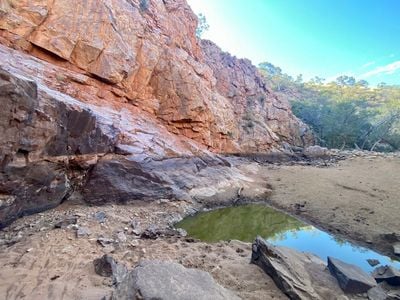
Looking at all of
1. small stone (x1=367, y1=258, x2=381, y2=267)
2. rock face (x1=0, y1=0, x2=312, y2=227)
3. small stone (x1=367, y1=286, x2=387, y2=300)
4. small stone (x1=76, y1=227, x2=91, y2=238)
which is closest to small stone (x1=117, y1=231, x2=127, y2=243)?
small stone (x1=76, y1=227, x2=91, y2=238)

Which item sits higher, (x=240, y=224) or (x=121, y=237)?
(x=240, y=224)

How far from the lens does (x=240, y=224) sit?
9617 mm

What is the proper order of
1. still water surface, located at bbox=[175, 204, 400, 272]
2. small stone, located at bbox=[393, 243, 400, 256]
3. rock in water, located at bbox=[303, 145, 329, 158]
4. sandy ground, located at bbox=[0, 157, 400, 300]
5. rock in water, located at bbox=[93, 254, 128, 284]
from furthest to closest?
rock in water, located at bbox=[303, 145, 329, 158] → still water surface, located at bbox=[175, 204, 400, 272] → small stone, located at bbox=[393, 243, 400, 256] → rock in water, located at bbox=[93, 254, 128, 284] → sandy ground, located at bbox=[0, 157, 400, 300]

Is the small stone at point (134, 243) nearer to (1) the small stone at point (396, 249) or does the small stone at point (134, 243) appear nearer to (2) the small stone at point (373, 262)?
(2) the small stone at point (373, 262)

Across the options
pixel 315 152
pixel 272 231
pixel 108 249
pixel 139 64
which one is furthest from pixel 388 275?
pixel 315 152

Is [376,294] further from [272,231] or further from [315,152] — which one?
[315,152]

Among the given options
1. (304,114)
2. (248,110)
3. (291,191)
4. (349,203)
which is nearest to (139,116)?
(291,191)

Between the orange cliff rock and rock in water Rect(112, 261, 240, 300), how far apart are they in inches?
365

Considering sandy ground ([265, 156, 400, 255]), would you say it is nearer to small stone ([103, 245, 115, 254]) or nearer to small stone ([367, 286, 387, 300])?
small stone ([367, 286, 387, 300])

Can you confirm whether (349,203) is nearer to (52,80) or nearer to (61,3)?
(52,80)

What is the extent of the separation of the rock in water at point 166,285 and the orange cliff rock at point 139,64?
926 centimetres

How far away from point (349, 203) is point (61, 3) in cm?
1653

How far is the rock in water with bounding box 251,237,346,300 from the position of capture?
422cm

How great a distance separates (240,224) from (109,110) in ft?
25.0
